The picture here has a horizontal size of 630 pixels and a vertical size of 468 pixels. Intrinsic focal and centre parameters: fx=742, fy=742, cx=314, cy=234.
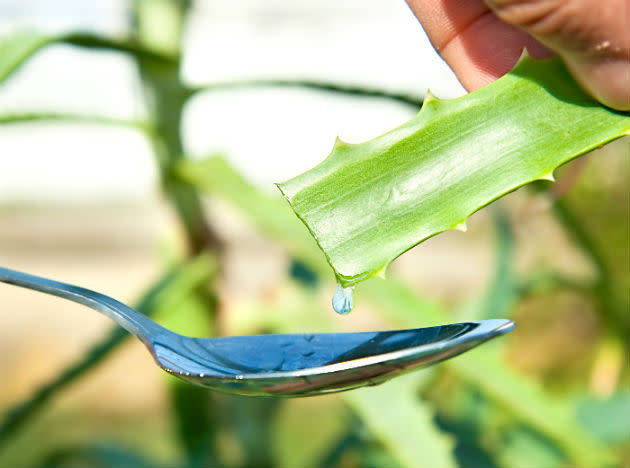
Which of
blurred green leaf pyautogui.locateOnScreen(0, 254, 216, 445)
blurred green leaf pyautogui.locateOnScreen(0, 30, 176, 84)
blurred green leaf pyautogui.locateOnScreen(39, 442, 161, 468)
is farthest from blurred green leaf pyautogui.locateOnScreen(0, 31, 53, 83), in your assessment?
blurred green leaf pyautogui.locateOnScreen(39, 442, 161, 468)

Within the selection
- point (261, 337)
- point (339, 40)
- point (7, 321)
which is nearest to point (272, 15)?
point (339, 40)

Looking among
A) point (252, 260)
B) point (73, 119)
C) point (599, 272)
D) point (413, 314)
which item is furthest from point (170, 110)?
point (252, 260)

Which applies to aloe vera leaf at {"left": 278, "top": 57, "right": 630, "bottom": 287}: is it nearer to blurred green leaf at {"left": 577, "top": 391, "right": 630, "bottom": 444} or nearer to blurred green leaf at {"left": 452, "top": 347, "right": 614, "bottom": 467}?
blurred green leaf at {"left": 452, "top": 347, "right": 614, "bottom": 467}

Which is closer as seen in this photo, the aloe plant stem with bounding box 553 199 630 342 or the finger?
the finger

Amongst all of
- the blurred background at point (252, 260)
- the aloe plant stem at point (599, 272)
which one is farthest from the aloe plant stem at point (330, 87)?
the aloe plant stem at point (599, 272)

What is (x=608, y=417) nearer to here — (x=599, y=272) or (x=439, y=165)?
(x=599, y=272)
